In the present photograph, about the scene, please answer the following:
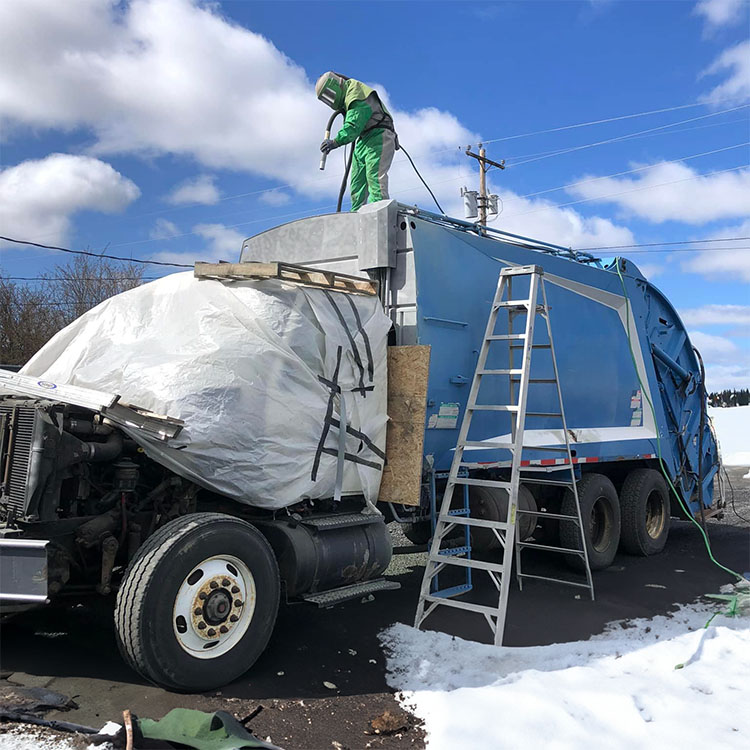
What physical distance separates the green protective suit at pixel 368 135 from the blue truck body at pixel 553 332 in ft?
3.94

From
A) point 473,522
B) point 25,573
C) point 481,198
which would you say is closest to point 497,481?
point 473,522

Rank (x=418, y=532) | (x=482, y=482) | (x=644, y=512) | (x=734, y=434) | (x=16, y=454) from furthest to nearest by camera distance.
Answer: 1. (x=734, y=434)
2. (x=644, y=512)
3. (x=418, y=532)
4. (x=482, y=482)
5. (x=16, y=454)

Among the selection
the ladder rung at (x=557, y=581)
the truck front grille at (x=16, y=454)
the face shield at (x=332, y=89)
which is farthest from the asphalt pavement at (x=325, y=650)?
the face shield at (x=332, y=89)

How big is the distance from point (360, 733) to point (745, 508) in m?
11.8

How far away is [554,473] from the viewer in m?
8.08

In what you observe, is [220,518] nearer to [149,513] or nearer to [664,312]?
[149,513]

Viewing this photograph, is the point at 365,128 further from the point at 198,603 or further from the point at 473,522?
the point at 198,603

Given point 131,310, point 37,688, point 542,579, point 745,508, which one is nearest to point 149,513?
point 37,688

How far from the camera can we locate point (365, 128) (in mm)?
7578

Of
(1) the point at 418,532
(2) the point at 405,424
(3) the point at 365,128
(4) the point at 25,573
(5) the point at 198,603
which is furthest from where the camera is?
(3) the point at 365,128

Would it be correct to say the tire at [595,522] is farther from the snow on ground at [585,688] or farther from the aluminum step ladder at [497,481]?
the snow on ground at [585,688]

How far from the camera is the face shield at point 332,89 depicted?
7562 mm

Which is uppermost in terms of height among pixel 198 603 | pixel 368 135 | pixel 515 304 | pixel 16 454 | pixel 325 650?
pixel 368 135

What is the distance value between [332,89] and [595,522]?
19.0 ft
